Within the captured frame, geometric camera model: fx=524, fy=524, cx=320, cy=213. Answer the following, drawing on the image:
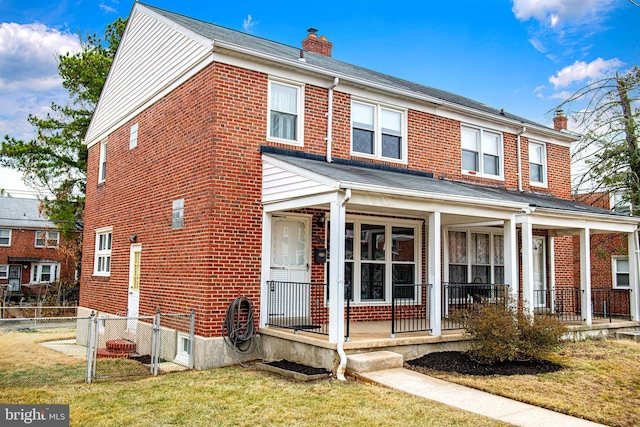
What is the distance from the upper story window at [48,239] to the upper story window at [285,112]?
31.0 m

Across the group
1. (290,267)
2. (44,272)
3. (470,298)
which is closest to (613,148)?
(470,298)

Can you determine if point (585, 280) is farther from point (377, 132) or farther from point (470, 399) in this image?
point (470, 399)

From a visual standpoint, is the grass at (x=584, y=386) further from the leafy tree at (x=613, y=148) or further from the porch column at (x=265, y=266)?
the leafy tree at (x=613, y=148)

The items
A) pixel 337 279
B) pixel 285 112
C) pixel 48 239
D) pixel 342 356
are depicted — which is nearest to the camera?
pixel 342 356

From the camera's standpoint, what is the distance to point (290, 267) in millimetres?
10656

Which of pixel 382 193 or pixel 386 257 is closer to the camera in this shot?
pixel 382 193

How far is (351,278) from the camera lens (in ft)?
37.9

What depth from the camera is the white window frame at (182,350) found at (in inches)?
389

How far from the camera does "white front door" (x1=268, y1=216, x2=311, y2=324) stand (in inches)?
407

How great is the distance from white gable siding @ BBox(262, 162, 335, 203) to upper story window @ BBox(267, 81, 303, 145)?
938 mm

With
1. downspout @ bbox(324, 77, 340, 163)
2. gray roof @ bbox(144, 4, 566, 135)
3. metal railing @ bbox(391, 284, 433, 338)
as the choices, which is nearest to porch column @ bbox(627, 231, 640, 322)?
gray roof @ bbox(144, 4, 566, 135)

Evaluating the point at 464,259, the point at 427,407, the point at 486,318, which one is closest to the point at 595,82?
the point at 464,259

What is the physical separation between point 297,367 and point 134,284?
19.8 feet

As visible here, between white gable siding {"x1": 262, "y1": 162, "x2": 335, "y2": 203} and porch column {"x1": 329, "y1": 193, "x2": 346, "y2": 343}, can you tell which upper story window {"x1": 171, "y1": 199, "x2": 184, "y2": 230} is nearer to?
white gable siding {"x1": 262, "y1": 162, "x2": 335, "y2": 203}
